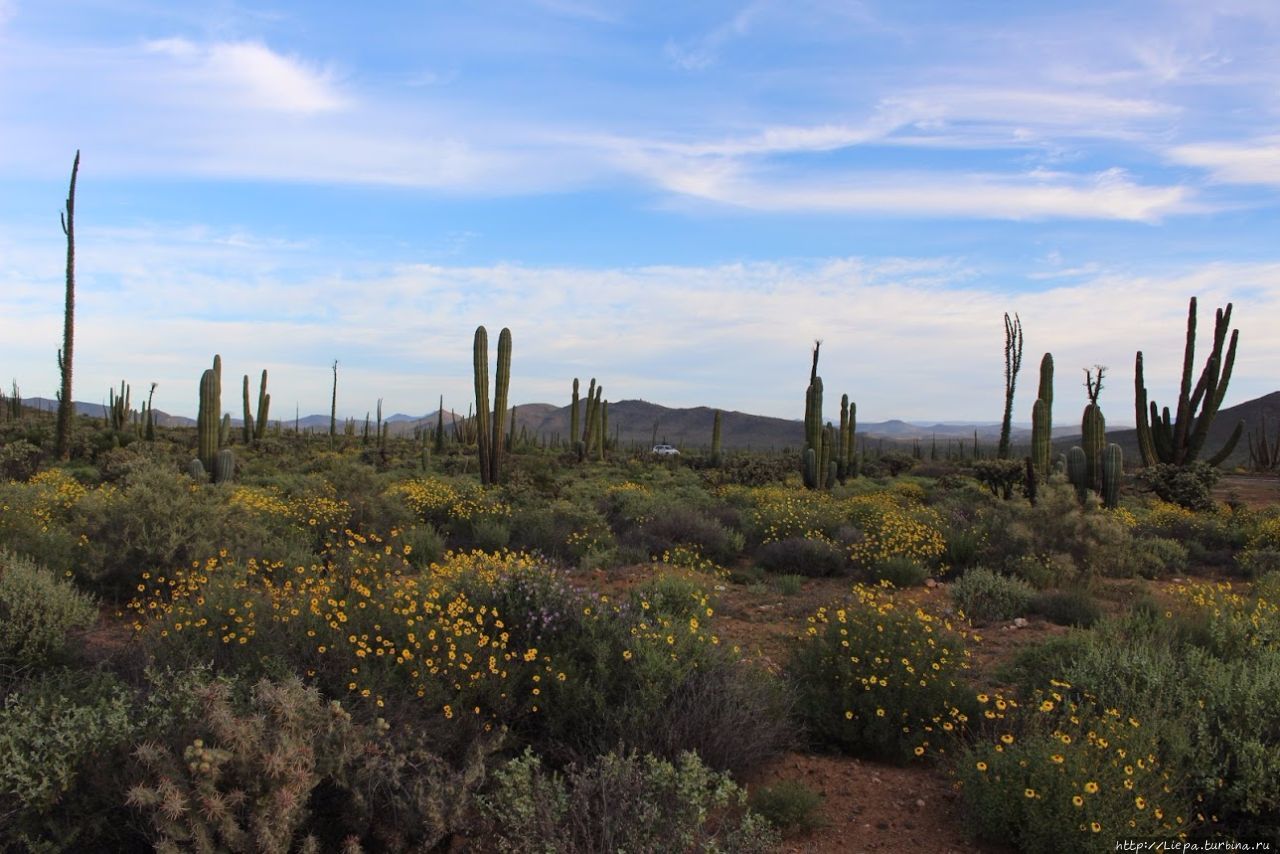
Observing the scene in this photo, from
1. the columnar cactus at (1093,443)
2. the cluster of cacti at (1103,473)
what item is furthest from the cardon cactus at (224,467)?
the columnar cactus at (1093,443)

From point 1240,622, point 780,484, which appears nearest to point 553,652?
point 1240,622

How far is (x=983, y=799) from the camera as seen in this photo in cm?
475

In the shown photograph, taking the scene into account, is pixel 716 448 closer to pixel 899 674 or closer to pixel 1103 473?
pixel 1103 473

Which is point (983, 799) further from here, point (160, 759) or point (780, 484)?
point (780, 484)

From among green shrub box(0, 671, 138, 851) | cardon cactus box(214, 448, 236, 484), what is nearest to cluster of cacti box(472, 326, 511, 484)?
cardon cactus box(214, 448, 236, 484)

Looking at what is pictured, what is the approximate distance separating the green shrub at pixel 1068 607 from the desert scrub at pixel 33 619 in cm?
927

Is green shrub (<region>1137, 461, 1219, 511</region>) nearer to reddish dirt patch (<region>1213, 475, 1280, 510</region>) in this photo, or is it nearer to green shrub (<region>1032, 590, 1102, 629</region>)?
reddish dirt patch (<region>1213, 475, 1280, 510</region>)

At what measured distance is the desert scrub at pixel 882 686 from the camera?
19.5ft

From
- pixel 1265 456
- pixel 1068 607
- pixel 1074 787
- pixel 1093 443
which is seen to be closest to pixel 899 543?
pixel 1068 607

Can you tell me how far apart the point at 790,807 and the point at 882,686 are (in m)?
1.48

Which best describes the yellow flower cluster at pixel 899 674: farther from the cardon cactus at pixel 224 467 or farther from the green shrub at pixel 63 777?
the cardon cactus at pixel 224 467

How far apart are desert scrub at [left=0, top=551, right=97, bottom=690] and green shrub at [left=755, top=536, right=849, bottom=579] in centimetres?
910

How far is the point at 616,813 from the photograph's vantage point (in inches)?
167

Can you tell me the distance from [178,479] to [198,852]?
7.25m
